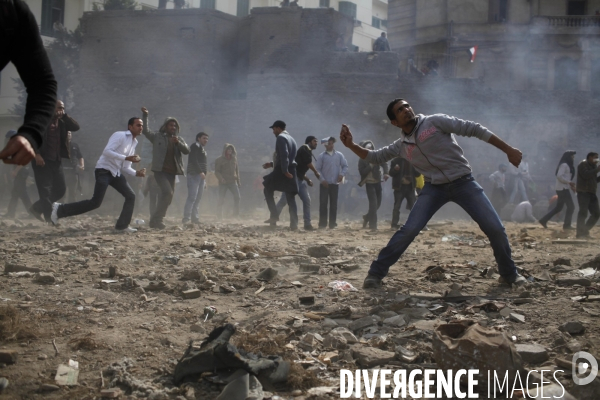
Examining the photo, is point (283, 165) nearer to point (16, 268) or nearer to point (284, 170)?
point (284, 170)

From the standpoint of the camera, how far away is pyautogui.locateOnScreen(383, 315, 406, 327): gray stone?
4.09 metres

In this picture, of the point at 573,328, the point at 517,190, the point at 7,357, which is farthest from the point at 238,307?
the point at 517,190

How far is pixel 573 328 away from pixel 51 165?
24.7 feet

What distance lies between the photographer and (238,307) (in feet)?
15.1

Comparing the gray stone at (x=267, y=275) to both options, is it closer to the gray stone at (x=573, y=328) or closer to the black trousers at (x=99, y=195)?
the gray stone at (x=573, y=328)

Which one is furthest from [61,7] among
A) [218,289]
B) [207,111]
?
[218,289]

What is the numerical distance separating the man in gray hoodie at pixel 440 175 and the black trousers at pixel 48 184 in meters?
5.49

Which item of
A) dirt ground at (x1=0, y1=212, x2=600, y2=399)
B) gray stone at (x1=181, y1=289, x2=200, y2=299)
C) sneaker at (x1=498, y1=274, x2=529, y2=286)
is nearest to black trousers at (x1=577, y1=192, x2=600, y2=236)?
dirt ground at (x1=0, y1=212, x2=600, y2=399)

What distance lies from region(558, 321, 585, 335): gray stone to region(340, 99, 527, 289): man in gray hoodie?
1.31 metres

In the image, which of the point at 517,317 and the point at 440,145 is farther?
the point at 440,145

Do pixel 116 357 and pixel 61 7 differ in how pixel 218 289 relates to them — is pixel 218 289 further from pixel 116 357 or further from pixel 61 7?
pixel 61 7

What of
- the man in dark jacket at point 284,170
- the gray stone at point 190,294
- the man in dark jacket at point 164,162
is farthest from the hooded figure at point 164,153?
the gray stone at point 190,294

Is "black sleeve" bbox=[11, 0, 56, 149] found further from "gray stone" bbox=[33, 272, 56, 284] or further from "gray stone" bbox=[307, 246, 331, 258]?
"gray stone" bbox=[307, 246, 331, 258]

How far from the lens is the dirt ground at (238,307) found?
3211mm
